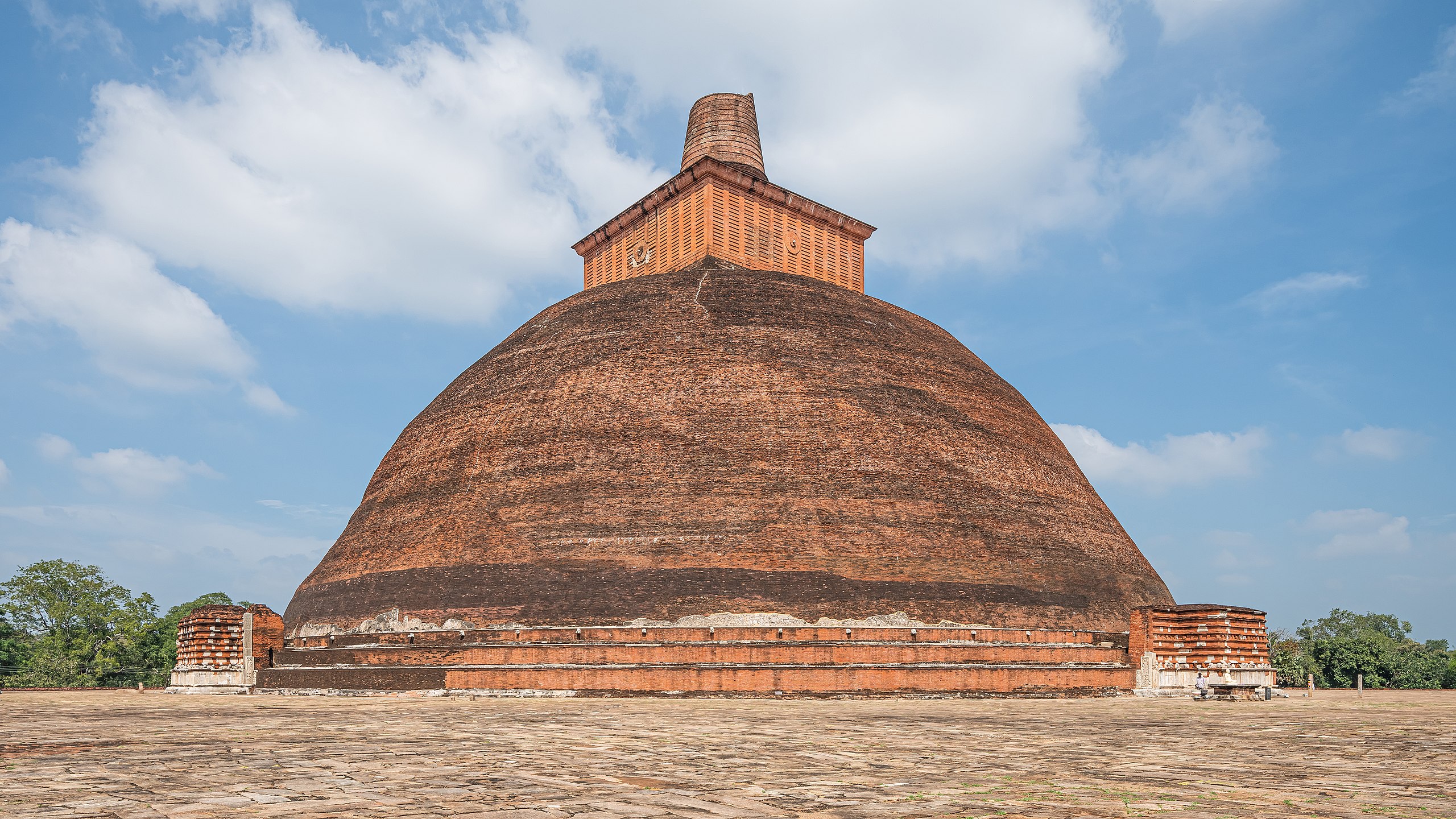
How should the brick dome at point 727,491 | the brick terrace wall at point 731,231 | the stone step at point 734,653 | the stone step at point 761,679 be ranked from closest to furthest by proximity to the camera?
1. the stone step at point 761,679
2. the stone step at point 734,653
3. the brick dome at point 727,491
4. the brick terrace wall at point 731,231

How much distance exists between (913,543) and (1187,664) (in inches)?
217

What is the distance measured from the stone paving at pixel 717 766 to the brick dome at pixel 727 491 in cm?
559

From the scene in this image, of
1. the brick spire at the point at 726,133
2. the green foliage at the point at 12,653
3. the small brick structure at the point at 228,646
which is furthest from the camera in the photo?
the green foliage at the point at 12,653

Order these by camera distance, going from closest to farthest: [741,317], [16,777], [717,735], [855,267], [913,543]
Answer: [16,777]
[717,735]
[913,543]
[741,317]
[855,267]

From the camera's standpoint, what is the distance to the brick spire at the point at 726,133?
2719 cm

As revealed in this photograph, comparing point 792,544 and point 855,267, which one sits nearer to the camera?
point 792,544

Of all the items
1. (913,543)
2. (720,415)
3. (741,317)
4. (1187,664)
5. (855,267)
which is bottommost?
(1187,664)

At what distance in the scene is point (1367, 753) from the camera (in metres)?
6.93

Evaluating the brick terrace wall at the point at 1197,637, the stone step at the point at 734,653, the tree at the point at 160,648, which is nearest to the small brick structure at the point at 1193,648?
the brick terrace wall at the point at 1197,637

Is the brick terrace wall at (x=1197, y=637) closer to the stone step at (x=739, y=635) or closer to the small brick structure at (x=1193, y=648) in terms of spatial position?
the small brick structure at (x=1193, y=648)

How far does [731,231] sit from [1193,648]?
13.3 m

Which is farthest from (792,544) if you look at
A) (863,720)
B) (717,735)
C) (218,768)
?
(218,768)

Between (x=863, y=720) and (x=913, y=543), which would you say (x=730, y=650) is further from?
(x=863, y=720)

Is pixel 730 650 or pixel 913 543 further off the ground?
pixel 913 543
